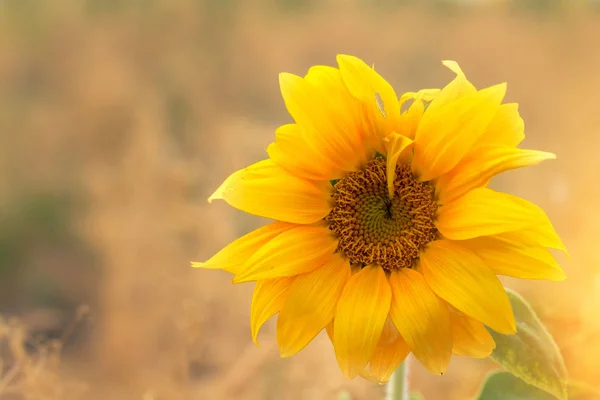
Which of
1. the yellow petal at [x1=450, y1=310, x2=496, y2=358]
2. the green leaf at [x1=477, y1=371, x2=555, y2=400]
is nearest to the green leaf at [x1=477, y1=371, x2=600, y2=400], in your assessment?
the green leaf at [x1=477, y1=371, x2=555, y2=400]

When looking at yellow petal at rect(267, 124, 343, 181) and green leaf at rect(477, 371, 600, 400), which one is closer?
yellow petal at rect(267, 124, 343, 181)

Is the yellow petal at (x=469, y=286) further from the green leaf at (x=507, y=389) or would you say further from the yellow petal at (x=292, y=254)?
the green leaf at (x=507, y=389)

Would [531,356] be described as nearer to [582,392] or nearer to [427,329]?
[427,329]

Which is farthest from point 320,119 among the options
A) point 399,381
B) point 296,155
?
point 399,381

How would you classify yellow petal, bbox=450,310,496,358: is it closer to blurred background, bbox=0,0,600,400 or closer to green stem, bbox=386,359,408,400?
green stem, bbox=386,359,408,400

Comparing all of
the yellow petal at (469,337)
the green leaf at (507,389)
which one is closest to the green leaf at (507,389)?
the green leaf at (507,389)
